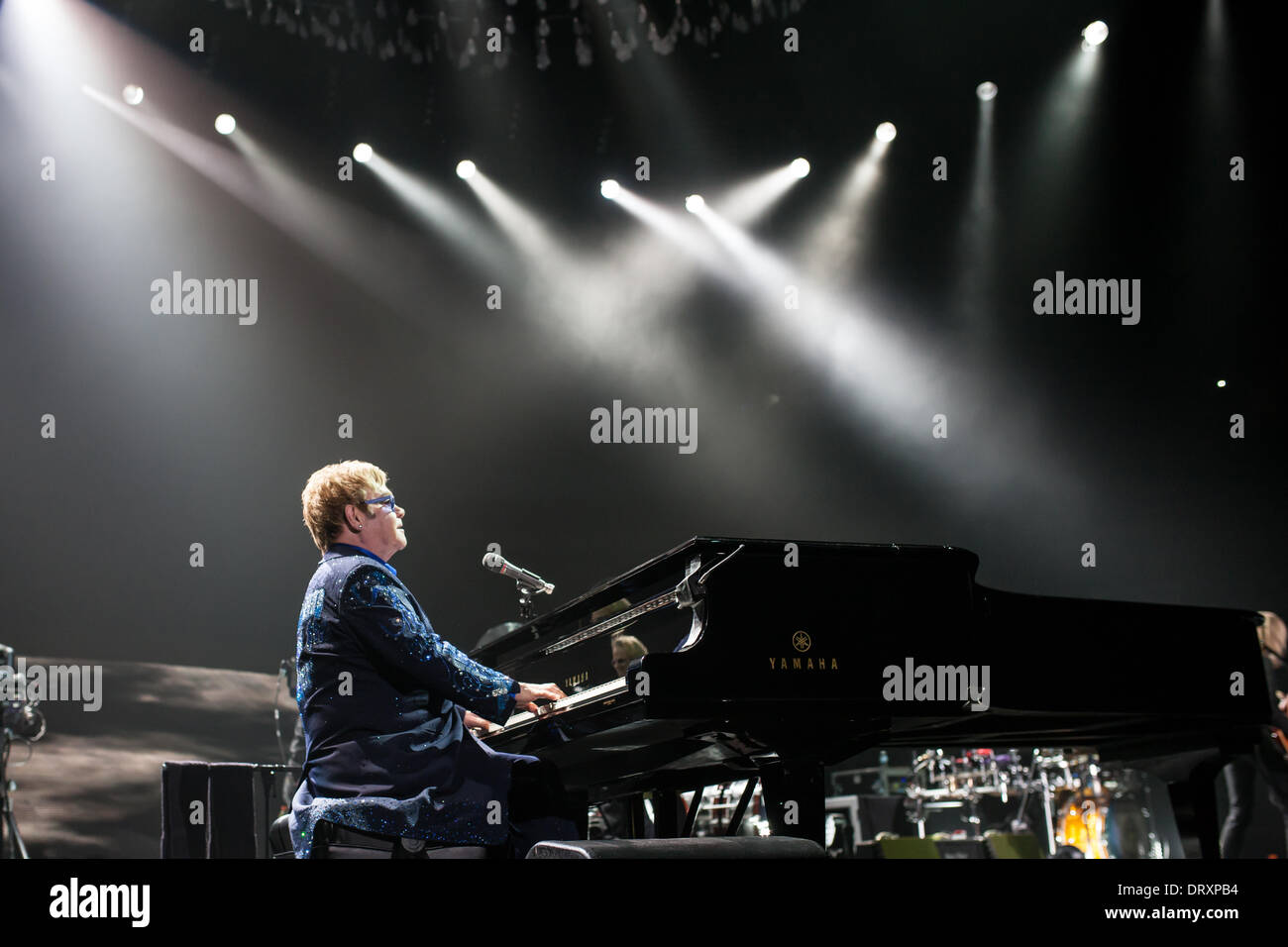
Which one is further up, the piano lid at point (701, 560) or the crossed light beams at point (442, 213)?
the crossed light beams at point (442, 213)

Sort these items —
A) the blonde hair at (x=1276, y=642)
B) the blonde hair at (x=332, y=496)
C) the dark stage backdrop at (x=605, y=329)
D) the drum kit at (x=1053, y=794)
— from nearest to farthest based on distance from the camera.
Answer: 1. the blonde hair at (x=332, y=496)
2. the blonde hair at (x=1276, y=642)
3. the dark stage backdrop at (x=605, y=329)
4. the drum kit at (x=1053, y=794)

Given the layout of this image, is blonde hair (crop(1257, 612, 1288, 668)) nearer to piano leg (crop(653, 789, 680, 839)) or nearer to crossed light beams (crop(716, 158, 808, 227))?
piano leg (crop(653, 789, 680, 839))

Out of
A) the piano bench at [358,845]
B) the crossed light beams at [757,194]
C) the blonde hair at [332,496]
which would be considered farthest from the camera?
the crossed light beams at [757,194]

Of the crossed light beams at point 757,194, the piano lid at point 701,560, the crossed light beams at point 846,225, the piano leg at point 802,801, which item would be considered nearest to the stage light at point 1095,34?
the crossed light beams at point 846,225

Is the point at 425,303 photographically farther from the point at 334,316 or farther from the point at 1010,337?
the point at 1010,337

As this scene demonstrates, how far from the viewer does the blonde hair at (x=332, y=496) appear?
9.41 ft

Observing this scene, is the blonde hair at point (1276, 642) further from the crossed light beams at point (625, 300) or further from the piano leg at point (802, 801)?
the piano leg at point (802, 801)

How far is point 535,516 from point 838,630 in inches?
201

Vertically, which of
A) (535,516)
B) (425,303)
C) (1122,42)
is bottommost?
(535,516)

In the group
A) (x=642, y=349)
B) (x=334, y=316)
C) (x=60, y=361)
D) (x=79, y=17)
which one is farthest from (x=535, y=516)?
(x=79, y=17)

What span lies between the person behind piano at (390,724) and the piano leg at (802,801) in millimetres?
589

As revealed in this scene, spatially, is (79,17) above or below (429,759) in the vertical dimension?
above

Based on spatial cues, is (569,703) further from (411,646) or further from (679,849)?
(679,849)

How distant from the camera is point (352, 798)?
2.46 m
